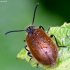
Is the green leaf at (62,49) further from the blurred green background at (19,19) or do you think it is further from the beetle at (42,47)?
the blurred green background at (19,19)

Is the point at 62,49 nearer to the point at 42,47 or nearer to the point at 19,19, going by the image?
the point at 42,47

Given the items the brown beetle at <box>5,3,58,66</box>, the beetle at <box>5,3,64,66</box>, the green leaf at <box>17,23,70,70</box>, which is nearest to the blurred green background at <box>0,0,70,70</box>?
the green leaf at <box>17,23,70,70</box>

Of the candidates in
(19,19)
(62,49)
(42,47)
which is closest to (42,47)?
(42,47)

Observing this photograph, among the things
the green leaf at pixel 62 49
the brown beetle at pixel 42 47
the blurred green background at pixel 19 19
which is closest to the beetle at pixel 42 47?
the brown beetle at pixel 42 47

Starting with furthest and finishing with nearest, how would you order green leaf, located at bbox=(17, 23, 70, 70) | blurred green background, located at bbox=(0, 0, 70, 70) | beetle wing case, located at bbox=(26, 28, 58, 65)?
blurred green background, located at bbox=(0, 0, 70, 70), green leaf, located at bbox=(17, 23, 70, 70), beetle wing case, located at bbox=(26, 28, 58, 65)

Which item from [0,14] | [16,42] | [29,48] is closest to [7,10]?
[0,14]

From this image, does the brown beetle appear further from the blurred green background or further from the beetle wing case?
the blurred green background
